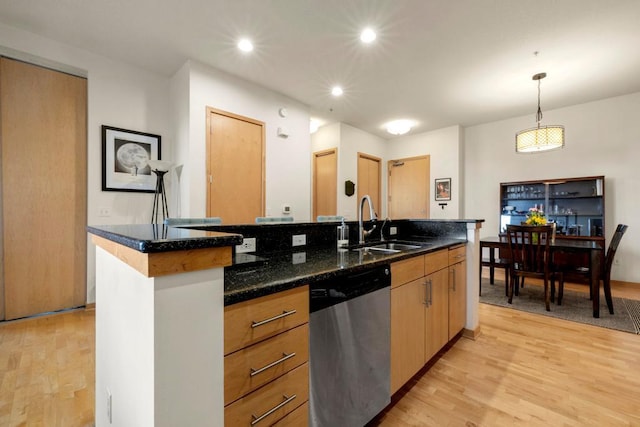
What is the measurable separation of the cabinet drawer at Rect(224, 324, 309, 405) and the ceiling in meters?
2.65

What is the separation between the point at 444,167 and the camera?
227 inches

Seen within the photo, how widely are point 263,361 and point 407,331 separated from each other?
3.45 ft

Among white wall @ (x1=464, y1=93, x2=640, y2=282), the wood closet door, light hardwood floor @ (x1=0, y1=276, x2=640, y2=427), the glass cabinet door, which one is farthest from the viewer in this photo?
the glass cabinet door

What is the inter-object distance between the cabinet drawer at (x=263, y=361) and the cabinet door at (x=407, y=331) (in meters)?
0.69

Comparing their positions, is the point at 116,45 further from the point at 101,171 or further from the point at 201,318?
the point at 201,318

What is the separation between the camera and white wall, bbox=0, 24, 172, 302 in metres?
2.95

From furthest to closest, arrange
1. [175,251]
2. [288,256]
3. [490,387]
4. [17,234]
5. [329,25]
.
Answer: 1. [17,234]
2. [329,25]
3. [490,387]
4. [288,256]
5. [175,251]

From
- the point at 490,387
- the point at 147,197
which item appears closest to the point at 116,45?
the point at 147,197

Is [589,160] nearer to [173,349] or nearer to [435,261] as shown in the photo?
[435,261]

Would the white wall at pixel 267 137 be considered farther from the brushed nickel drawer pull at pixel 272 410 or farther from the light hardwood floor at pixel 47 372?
the brushed nickel drawer pull at pixel 272 410

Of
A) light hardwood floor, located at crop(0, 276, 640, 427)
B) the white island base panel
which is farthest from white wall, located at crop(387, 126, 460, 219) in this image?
the white island base panel

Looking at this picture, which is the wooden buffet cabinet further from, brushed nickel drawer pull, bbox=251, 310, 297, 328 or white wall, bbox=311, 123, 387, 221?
white wall, bbox=311, 123, 387, 221

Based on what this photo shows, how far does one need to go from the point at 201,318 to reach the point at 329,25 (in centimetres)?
287

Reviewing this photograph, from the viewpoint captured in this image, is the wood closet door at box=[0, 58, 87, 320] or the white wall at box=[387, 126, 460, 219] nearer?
the wood closet door at box=[0, 58, 87, 320]
